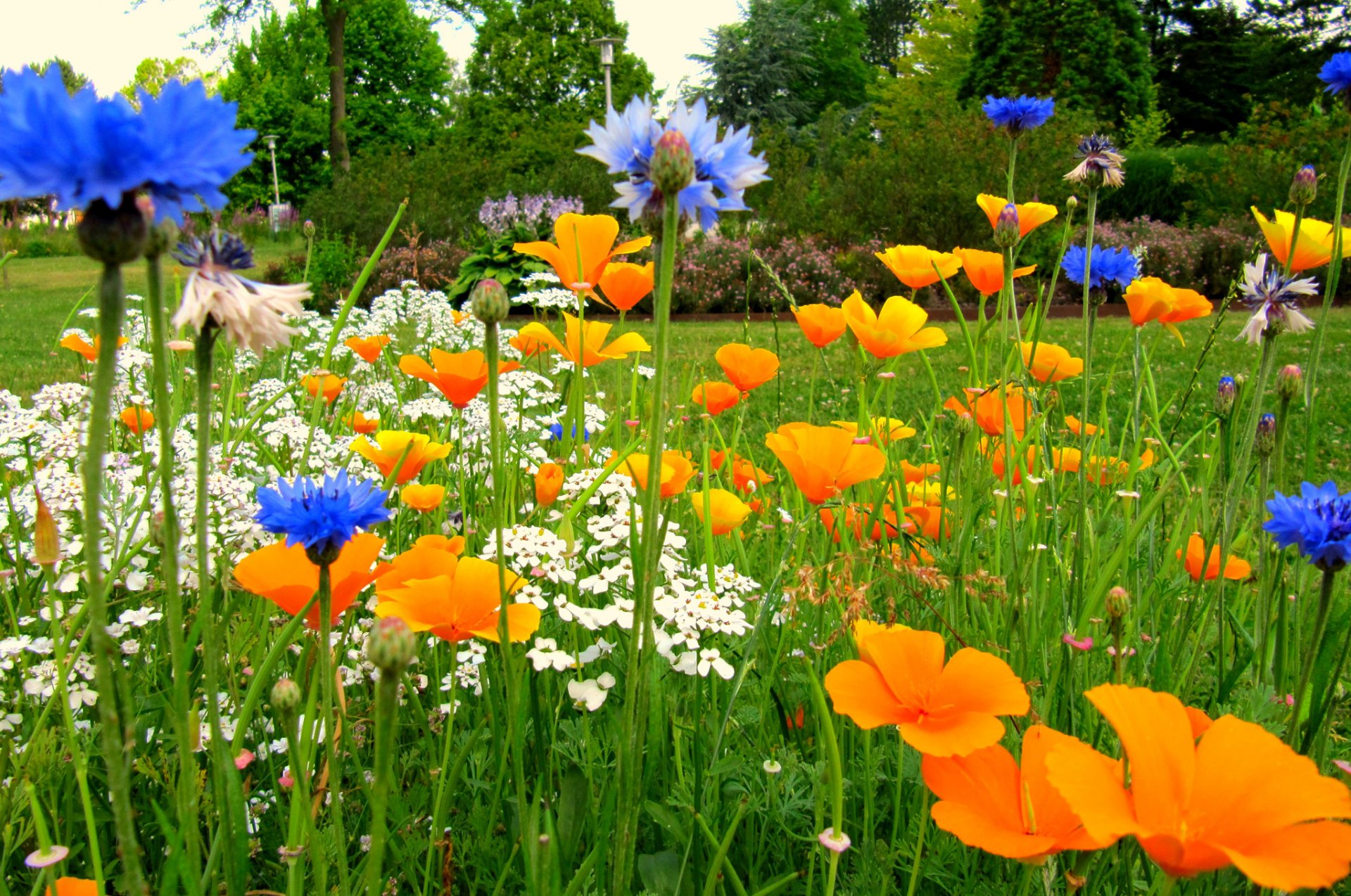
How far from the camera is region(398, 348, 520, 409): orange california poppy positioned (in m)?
1.10

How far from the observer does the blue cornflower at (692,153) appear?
0.60 metres

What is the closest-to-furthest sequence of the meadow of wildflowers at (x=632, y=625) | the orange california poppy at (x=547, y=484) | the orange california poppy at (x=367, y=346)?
1. the meadow of wildflowers at (x=632, y=625)
2. the orange california poppy at (x=547, y=484)
3. the orange california poppy at (x=367, y=346)

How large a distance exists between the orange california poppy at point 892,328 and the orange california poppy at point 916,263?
6cm

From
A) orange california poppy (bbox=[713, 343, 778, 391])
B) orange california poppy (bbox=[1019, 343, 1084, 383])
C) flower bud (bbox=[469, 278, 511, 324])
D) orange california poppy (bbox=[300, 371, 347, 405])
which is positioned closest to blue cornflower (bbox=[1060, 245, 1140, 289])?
orange california poppy (bbox=[1019, 343, 1084, 383])

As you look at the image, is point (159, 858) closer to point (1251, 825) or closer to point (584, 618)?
point (584, 618)

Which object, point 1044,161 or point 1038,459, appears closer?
point 1038,459

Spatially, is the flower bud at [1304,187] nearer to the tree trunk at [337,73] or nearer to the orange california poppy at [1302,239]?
the orange california poppy at [1302,239]

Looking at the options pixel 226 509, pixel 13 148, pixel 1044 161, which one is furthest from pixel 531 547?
pixel 1044 161

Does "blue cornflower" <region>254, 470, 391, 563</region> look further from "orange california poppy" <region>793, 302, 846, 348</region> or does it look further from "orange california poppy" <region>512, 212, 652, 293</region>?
"orange california poppy" <region>793, 302, 846, 348</region>

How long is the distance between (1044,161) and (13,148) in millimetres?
9779

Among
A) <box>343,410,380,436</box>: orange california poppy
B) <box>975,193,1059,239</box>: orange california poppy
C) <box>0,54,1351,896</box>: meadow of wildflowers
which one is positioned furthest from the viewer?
<box>343,410,380,436</box>: orange california poppy

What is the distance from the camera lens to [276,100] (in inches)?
811

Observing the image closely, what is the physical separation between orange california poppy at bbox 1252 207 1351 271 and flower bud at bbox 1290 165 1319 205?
0.02 m

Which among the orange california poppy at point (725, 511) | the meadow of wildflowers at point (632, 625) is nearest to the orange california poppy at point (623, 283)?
the meadow of wildflowers at point (632, 625)
